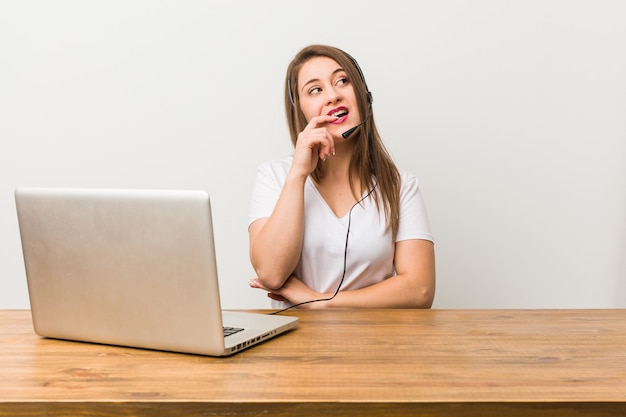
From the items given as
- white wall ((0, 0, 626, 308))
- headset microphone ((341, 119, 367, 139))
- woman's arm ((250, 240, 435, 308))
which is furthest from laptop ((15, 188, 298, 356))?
white wall ((0, 0, 626, 308))

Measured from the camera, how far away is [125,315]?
134 cm

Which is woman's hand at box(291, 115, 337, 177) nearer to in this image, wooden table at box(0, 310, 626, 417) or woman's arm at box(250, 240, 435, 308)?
woman's arm at box(250, 240, 435, 308)

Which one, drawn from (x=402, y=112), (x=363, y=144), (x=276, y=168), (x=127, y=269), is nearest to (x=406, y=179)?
(x=363, y=144)

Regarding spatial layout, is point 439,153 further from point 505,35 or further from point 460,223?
point 505,35

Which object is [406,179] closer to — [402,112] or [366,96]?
[366,96]

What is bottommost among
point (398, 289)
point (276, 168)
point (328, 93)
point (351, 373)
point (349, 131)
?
point (398, 289)

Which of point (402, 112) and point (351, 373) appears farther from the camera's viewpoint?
point (402, 112)

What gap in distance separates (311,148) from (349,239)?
0.29 m

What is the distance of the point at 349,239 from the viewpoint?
2.18 m

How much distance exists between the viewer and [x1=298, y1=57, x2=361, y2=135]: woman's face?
7.27ft

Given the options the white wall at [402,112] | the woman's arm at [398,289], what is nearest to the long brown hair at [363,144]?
the woman's arm at [398,289]

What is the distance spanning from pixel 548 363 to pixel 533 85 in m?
1.92

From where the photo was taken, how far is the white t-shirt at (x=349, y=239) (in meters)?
2.18

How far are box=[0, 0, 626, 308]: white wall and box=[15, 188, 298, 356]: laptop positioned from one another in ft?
5.42
